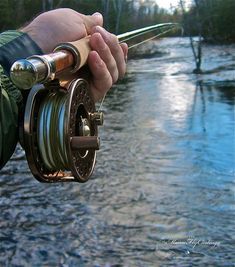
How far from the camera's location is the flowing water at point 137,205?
3807mm

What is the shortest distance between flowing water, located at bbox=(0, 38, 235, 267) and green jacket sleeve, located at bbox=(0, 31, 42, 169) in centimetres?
283

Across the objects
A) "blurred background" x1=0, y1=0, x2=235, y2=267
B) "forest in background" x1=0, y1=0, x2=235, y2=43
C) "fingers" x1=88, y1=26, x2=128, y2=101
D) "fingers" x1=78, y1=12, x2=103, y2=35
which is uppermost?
"fingers" x1=78, y1=12, x2=103, y2=35

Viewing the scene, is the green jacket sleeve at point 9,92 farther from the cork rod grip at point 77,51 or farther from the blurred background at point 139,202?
the blurred background at point 139,202

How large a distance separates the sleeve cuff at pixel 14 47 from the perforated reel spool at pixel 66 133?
3.6 inches

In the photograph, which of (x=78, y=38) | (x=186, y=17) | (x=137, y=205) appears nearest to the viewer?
(x=78, y=38)

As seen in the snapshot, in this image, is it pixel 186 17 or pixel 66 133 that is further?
pixel 186 17

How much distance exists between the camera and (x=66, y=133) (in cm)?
86

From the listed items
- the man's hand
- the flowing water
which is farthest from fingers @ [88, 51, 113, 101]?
the flowing water

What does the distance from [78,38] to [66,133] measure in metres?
0.29

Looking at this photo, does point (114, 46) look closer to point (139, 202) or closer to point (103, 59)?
point (103, 59)

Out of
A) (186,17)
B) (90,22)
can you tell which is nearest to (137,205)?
(90,22)

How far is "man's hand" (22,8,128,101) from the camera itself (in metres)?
1.04

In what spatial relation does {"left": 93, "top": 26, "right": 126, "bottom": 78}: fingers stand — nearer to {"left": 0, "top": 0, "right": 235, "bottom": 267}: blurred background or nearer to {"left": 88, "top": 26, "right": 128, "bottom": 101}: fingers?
{"left": 88, "top": 26, "right": 128, "bottom": 101}: fingers

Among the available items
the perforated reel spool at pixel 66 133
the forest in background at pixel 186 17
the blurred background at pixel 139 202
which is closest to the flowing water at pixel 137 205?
the blurred background at pixel 139 202
